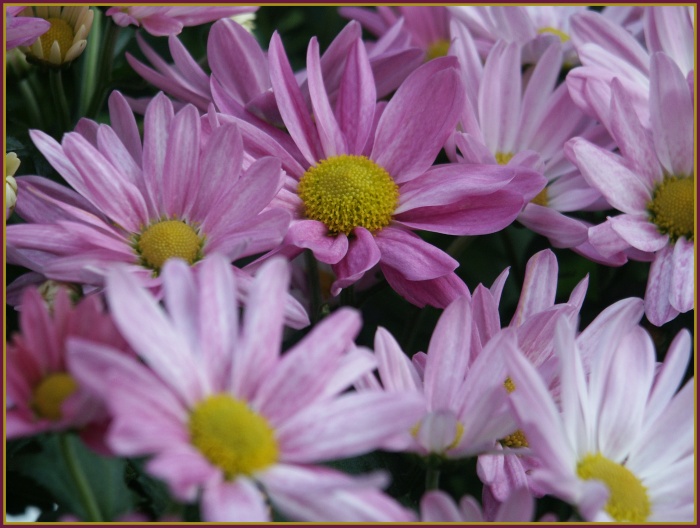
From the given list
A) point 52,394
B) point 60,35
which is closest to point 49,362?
point 52,394

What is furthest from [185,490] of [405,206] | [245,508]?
[405,206]

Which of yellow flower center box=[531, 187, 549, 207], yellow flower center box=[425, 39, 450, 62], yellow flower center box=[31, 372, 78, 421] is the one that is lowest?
yellow flower center box=[531, 187, 549, 207]

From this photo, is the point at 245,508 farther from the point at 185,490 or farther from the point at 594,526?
the point at 594,526

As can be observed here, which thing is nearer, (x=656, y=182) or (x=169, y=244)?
(x=169, y=244)

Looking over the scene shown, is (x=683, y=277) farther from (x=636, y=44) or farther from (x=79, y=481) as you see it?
(x=79, y=481)

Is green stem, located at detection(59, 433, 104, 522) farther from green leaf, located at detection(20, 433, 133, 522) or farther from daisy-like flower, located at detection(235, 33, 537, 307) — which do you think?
daisy-like flower, located at detection(235, 33, 537, 307)

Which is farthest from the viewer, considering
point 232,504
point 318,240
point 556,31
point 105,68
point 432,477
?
point 556,31

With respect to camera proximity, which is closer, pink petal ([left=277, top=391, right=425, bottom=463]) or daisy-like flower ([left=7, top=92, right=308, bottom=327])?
pink petal ([left=277, top=391, right=425, bottom=463])

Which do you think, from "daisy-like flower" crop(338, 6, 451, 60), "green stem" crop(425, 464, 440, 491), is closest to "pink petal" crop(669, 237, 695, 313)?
"green stem" crop(425, 464, 440, 491)
